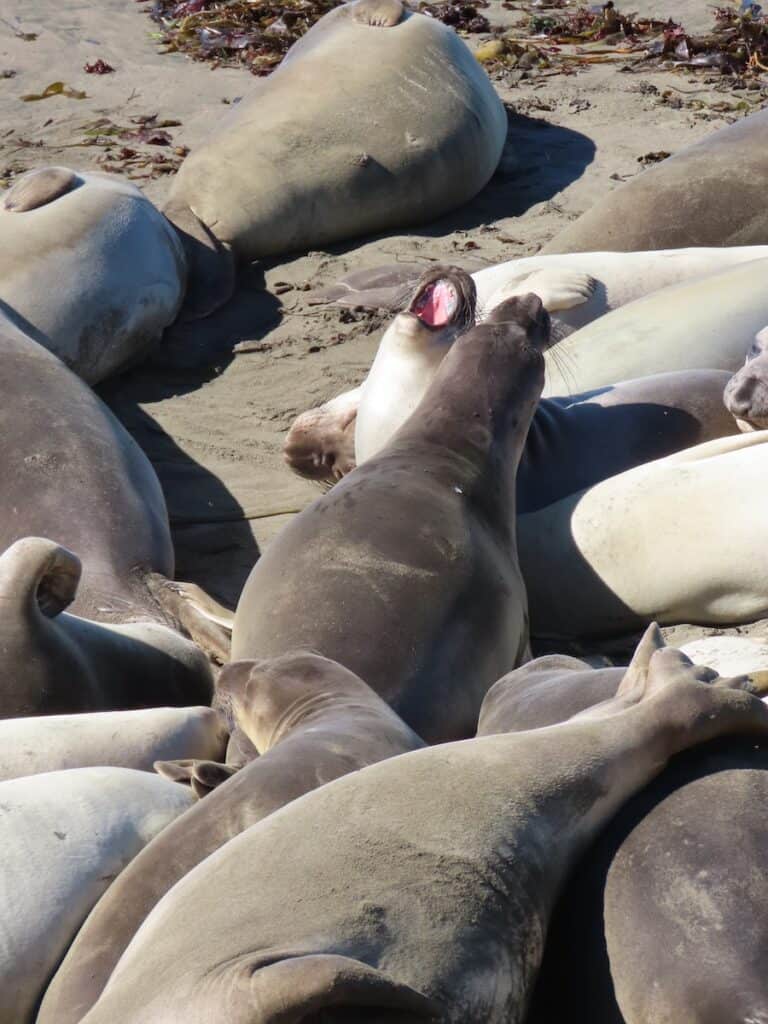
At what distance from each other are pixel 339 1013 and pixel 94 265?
4846 millimetres

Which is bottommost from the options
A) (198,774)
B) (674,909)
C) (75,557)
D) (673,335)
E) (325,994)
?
(673,335)

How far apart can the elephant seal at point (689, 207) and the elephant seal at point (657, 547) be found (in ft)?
6.98

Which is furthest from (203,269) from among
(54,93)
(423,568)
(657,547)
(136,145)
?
(423,568)

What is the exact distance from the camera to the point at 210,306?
6656mm

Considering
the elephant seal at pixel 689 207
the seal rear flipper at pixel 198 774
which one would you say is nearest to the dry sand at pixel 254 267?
the elephant seal at pixel 689 207

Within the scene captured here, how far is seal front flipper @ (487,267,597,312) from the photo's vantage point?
5457 mm

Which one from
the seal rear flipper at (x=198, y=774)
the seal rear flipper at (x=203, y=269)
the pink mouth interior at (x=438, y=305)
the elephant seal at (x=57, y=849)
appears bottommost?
the seal rear flipper at (x=203, y=269)

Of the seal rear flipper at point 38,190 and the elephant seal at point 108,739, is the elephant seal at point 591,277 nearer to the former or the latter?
the seal rear flipper at point 38,190

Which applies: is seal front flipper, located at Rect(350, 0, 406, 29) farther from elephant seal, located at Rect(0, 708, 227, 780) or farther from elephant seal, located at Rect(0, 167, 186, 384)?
elephant seal, located at Rect(0, 708, 227, 780)

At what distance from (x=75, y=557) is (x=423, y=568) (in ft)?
2.67

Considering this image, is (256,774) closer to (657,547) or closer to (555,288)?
(657,547)

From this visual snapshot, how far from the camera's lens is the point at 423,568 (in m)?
Answer: 3.62

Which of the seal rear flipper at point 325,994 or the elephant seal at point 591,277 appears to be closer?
the seal rear flipper at point 325,994

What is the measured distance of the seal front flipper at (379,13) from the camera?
25.4ft
